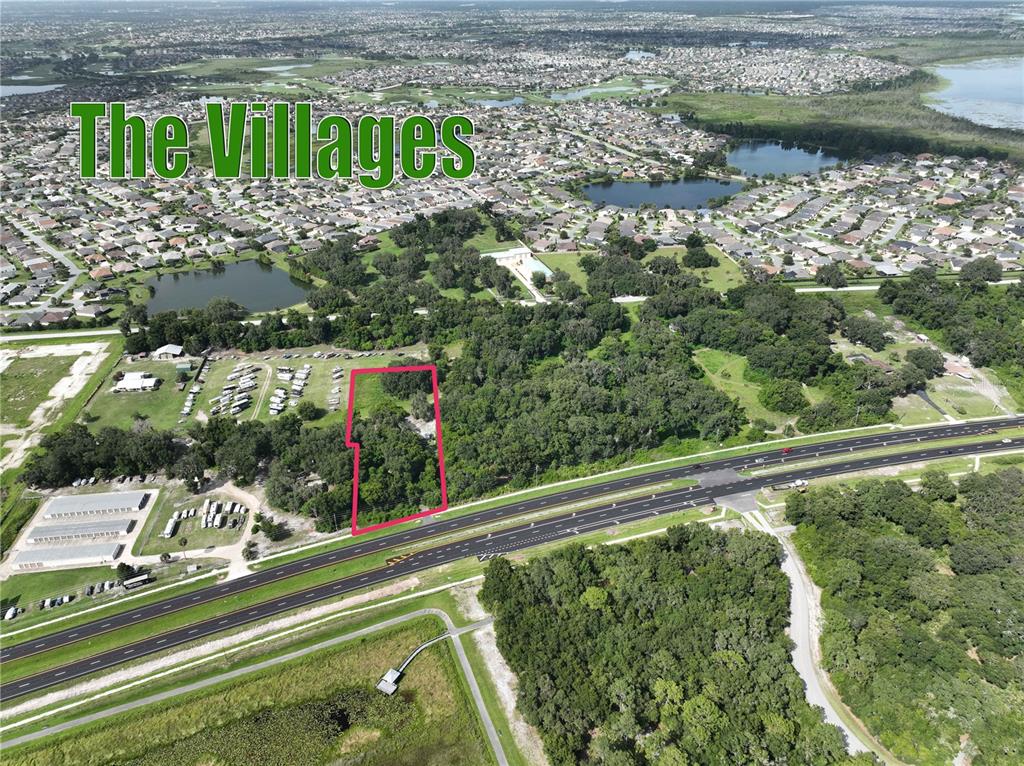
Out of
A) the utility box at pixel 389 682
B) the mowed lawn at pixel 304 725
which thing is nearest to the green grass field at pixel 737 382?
the mowed lawn at pixel 304 725

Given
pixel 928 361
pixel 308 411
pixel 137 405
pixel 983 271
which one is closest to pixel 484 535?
pixel 308 411

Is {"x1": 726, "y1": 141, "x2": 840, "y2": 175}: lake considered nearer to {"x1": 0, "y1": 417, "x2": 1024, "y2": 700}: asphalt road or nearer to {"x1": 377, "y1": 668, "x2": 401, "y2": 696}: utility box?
{"x1": 0, "y1": 417, "x2": 1024, "y2": 700}: asphalt road

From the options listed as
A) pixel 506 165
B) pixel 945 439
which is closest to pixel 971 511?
pixel 945 439

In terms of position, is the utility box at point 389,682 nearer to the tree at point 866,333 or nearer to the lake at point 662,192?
the tree at point 866,333

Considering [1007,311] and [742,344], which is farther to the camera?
[1007,311]

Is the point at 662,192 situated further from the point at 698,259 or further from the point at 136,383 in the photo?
the point at 136,383

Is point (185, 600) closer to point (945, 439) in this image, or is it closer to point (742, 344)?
point (742, 344)

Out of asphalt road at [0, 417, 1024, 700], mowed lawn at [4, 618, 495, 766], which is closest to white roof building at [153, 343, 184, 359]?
asphalt road at [0, 417, 1024, 700]
